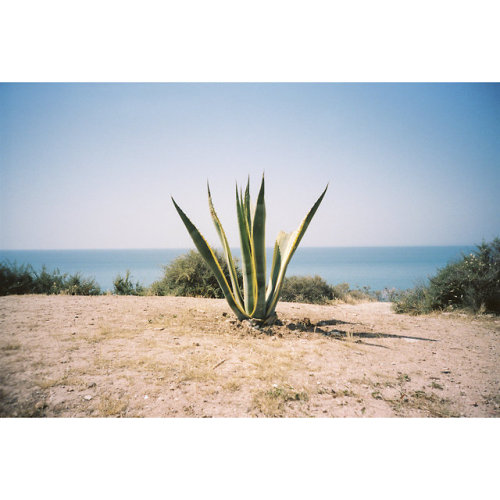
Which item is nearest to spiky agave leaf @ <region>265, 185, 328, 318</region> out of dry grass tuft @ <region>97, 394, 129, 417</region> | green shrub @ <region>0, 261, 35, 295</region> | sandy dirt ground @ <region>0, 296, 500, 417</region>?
sandy dirt ground @ <region>0, 296, 500, 417</region>

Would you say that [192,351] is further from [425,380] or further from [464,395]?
[464,395]

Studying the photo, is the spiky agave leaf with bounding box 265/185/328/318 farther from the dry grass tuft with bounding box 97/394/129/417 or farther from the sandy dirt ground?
the dry grass tuft with bounding box 97/394/129/417

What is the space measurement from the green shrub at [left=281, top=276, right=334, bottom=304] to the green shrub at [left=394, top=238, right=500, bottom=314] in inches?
92.4

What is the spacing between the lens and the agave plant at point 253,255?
8.89 feet

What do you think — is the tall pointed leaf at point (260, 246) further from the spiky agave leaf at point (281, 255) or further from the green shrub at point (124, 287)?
the green shrub at point (124, 287)

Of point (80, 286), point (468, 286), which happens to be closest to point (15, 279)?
point (80, 286)

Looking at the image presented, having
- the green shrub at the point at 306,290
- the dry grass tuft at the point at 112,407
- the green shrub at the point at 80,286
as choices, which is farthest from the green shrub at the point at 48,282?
the green shrub at the point at 306,290

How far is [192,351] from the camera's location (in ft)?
7.36

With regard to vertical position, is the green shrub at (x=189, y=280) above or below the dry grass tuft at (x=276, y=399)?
above

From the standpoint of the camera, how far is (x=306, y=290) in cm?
687

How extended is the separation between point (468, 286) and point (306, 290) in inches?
135

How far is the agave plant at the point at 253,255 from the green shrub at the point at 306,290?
3.84 meters

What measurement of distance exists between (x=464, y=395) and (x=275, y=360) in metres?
1.29

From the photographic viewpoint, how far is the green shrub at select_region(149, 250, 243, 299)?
577 cm
